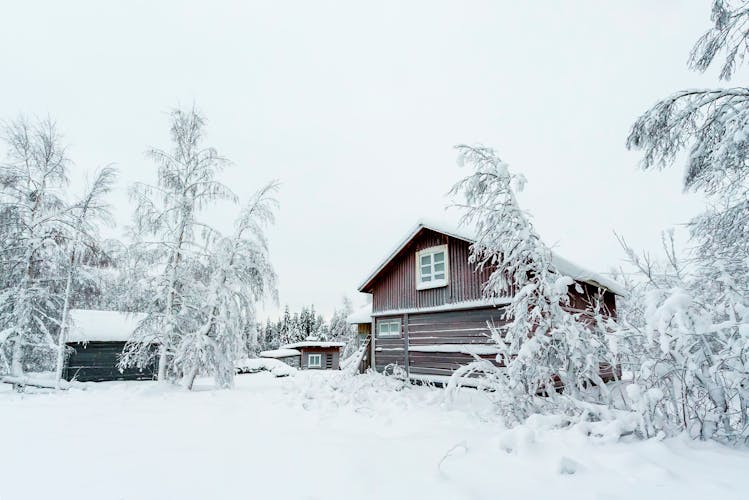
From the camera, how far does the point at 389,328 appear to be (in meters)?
15.2

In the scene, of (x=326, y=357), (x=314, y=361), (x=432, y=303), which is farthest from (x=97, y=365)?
(x=326, y=357)

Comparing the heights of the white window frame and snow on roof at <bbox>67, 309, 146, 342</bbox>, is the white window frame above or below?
below

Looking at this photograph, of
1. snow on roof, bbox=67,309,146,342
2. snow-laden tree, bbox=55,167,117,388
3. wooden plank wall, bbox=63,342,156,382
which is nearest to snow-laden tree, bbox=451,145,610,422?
snow-laden tree, bbox=55,167,117,388

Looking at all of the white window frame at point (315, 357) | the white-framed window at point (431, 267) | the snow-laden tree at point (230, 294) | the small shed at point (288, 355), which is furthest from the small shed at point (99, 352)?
the small shed at point (288, 355)

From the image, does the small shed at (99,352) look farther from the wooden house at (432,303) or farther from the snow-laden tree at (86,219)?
the wooden house at (432,303)

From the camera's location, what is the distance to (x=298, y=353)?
41344mm

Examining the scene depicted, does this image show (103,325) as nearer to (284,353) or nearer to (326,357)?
(326,357)

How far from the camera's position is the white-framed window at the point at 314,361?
38.7 meters

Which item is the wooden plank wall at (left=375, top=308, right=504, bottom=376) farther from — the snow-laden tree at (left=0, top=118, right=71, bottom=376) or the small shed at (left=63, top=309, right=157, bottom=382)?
the snow-laden tree at (left=0, top=118, right=71, bottom=376)

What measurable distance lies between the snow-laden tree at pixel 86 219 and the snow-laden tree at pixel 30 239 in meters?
0.43

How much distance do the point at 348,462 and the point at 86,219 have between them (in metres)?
16.2

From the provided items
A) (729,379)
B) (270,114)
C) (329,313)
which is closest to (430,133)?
(270,114)

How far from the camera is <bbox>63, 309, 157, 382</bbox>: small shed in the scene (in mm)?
19234

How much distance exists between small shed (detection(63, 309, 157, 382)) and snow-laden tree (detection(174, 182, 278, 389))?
7874 mm
